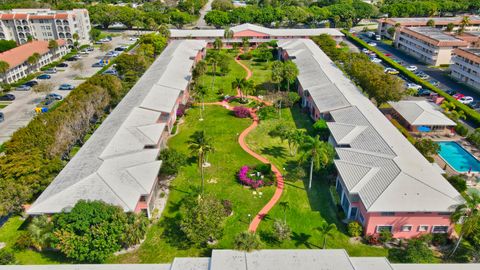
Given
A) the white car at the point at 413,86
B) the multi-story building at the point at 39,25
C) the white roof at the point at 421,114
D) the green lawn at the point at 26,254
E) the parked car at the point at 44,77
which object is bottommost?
the green lawn at the point at 26,254

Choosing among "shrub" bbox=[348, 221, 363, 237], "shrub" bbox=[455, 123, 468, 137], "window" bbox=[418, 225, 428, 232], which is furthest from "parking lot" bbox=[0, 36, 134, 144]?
"shrub" bbox=[455, 123, 468, 137]

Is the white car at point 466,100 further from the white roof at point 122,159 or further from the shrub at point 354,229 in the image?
the white roof at point 122,159

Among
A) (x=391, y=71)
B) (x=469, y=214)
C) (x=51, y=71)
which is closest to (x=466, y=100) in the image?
(x=391, y=71)

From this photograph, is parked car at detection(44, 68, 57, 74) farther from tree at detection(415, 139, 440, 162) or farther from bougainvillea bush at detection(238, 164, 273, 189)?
tree at detection(415, 139, 440, 162)

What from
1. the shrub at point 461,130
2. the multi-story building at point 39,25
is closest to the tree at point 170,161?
the shrub at point 461,130

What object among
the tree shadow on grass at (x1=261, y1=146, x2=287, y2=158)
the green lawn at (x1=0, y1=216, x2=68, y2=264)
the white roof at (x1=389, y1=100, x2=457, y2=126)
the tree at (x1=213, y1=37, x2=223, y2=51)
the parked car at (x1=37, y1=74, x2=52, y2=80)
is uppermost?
the tree at (x1=213, y1=37, x2=223, y2=51)

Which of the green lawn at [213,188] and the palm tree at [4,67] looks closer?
the green lawn at [213,188]
